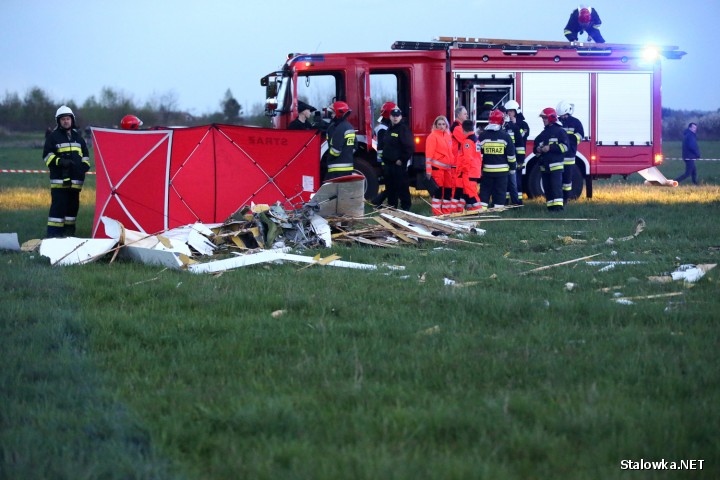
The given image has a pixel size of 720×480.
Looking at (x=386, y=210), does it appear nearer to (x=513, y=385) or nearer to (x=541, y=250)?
(x=541, y=250)

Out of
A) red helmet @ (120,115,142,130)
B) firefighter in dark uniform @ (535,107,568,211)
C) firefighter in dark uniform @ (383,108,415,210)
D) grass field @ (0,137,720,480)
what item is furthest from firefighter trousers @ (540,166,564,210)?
red helmet @ (120,115,142,130)

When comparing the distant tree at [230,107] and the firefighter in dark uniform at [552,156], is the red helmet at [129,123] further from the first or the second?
the distant tree at [230,107]

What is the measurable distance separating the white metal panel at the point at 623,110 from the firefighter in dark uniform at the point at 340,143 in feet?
19.8

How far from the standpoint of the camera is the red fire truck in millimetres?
15297

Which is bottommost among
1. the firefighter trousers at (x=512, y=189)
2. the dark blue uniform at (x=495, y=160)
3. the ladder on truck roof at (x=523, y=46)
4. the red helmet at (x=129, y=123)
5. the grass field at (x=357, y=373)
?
the grass field at (x=357, y=373)

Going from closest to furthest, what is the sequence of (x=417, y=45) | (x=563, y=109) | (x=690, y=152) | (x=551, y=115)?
1. (x=551, y=115)
2. (x=563, y=109)
3. (x=417, y=45)
4. (x=690, y=152)

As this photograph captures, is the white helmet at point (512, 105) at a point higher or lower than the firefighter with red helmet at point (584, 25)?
lower

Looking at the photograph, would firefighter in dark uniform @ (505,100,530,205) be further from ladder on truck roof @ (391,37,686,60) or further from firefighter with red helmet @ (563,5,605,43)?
firefighter with red helmet @ (563,5,605,43)

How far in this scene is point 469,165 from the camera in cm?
1351

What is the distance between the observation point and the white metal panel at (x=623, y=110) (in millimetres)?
16453

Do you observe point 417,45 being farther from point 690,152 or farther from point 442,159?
point 690,152

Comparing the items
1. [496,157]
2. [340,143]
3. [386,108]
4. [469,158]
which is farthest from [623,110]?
[340,143]

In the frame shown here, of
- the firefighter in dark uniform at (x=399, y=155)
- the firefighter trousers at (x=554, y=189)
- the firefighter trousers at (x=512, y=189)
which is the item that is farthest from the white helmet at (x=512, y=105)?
the firefighter in dark uniform at (x=399, y=155)

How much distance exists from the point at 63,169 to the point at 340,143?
3.67 meters
